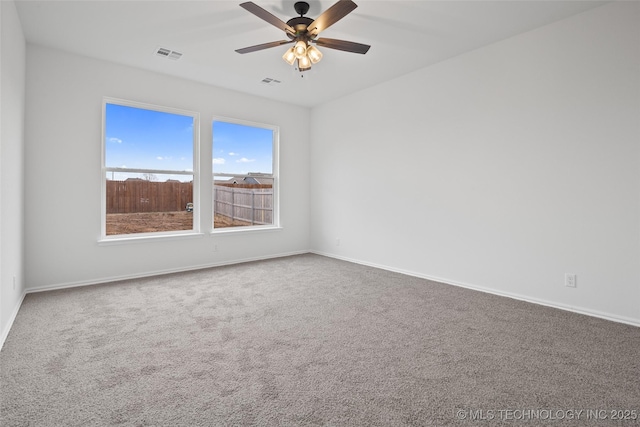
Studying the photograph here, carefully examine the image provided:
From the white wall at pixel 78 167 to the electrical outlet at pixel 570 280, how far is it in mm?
4457

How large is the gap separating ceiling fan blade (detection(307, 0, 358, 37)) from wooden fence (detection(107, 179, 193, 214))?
302 cm

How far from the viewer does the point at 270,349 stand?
2.31m

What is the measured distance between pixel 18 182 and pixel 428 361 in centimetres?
405

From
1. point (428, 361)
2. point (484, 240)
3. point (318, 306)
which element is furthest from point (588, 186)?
point (318, 306)

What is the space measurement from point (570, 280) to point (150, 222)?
507 cm

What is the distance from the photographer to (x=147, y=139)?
4.45 meters

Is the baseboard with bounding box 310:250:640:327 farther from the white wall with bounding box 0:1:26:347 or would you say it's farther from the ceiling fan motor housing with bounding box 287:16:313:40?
the white wall with bounding box 0:1:26:347

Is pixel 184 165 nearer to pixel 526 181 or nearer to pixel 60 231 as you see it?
pixel 60 231

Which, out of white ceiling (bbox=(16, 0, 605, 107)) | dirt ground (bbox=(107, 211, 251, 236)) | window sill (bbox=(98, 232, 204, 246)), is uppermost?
white ceiling (bbox=(16, 0, 605, 107))

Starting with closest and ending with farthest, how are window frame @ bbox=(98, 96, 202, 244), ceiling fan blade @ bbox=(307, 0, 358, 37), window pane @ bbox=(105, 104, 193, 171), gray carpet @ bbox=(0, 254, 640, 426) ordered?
gray carpet @ bbox=(0, 254, 640, 426) < ceiling fan blade @ bbox=(307, 0, 358, 37) < window frame @ bbox=(98, 96, 202, 244) < window pane @ bbox=(105, 104, 193, 171)

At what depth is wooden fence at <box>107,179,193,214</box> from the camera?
13.9 ft

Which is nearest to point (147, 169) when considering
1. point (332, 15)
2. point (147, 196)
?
point (147, 196)

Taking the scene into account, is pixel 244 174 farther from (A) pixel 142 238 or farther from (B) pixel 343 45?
(B) pixel 343 45

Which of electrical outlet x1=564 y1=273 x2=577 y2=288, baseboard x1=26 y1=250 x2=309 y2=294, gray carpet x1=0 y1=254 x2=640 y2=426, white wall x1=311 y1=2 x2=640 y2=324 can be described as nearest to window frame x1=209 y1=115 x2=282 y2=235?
baseboard x1=26 y1=250 x2=309 y2=294
